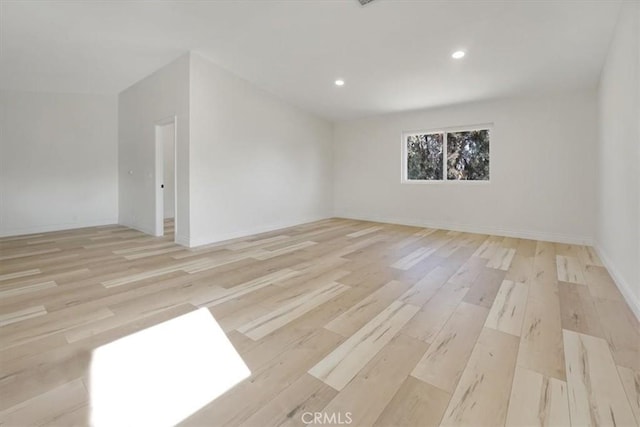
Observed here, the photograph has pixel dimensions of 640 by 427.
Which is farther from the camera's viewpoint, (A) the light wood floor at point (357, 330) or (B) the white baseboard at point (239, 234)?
(B) the white baseboard at point (239, 234)

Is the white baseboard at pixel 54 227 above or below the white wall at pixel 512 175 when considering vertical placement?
below

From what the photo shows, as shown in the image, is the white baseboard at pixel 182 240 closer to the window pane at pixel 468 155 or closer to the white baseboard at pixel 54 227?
the white baseboard at pixel 54 227

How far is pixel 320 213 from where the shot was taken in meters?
6.70

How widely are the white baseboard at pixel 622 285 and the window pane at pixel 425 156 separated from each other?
2.90m

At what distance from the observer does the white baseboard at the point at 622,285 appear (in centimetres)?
202

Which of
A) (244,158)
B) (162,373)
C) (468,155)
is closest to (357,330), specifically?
(162,373)

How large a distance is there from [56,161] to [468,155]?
299 inches

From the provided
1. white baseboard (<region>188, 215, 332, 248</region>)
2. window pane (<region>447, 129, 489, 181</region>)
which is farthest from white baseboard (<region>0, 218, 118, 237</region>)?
window pane (<region>447, 129, 489, 181</region>)

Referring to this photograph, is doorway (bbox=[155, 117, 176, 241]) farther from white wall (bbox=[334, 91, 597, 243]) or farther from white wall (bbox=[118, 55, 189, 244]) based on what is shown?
white wall (bbox=[334, 91, 597, 243])

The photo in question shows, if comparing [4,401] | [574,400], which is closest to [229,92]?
[4,401]

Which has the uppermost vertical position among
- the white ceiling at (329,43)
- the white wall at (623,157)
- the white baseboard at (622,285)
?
the white ceiling at (329,43)

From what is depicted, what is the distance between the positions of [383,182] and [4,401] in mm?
5931

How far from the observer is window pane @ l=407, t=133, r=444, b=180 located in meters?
5.66

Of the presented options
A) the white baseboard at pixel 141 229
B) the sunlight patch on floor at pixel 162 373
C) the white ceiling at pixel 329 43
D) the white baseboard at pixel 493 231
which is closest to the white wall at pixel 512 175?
the white baseboard at pixel 493 231
